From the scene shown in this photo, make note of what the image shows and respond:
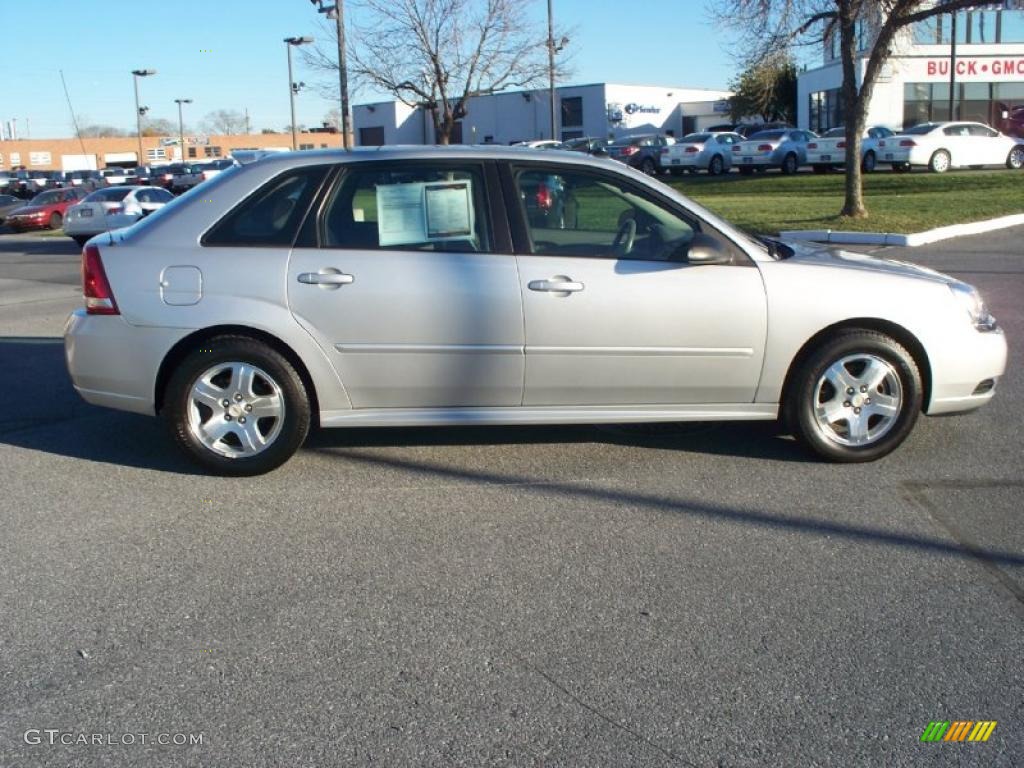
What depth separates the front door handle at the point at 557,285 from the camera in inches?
217

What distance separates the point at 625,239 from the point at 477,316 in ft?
2.97

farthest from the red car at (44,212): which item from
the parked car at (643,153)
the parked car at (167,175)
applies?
the parked car at (643,153)

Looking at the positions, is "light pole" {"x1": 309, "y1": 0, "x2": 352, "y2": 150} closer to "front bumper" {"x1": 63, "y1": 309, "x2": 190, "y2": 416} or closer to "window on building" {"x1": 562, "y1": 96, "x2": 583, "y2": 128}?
"front bumper" {"x1": 63, "y1": 309, "x2": 190, "y2": 416}

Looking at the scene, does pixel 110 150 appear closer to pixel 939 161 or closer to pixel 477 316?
pixel 939 161

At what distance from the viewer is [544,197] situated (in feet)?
18.9

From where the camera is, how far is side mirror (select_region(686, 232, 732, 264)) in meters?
5.51

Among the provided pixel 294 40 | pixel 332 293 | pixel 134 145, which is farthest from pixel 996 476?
pixel 134 145

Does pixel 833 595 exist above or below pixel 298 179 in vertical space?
below

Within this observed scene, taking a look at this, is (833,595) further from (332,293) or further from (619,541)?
(332,293)

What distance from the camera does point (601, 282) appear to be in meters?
5.55

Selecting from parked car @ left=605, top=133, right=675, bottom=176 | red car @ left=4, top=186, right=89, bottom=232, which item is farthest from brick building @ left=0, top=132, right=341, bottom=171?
red car @ left=4, top=186, right=89, bottom=232

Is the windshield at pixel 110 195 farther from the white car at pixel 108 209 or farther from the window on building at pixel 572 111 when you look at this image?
the window on building at pixel 572 111

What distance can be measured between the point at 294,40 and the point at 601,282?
3156cm

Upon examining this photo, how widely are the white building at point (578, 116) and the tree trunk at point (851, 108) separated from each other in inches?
1797
